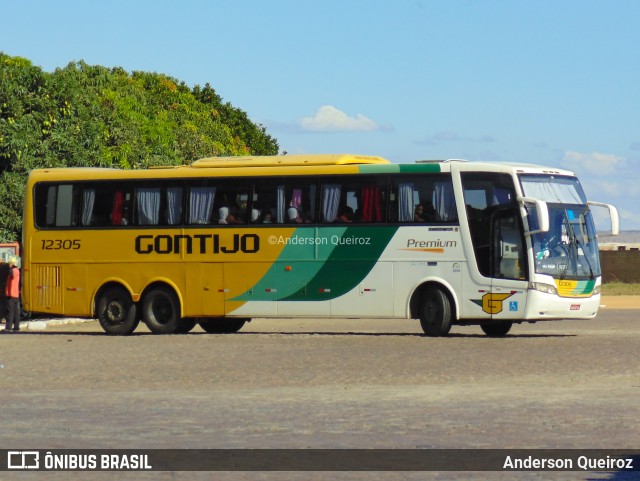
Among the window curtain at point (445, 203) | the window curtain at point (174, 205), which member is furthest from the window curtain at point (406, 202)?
the window curtain at point (174, 205)

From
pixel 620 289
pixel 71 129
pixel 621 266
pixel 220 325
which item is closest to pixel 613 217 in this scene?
pixel 220 325

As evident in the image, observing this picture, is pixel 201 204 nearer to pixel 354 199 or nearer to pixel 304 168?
pixel 304 168

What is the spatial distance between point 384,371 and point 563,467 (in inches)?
384

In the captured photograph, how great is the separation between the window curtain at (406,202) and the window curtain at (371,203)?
1.32 ft

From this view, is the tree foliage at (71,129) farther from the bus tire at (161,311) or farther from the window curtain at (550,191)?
the window curtain at (550,191)

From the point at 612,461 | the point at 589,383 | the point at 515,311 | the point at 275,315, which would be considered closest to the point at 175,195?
the point at 275,315

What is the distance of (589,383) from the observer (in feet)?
58.6

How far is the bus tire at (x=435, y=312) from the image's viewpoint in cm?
2862

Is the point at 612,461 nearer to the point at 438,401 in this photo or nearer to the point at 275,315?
the point at 438,401

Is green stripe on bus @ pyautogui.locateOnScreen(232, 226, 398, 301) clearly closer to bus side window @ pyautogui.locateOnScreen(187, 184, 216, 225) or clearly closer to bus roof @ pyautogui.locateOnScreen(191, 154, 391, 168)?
bus roof @ pyautogui.locateOnScreen(191, 154, 391, 168)

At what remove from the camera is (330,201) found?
1157 inches

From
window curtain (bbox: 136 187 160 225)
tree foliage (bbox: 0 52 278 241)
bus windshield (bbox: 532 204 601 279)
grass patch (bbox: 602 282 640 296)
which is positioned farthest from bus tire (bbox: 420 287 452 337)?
grass patch (bbox: 602 282 640 296)

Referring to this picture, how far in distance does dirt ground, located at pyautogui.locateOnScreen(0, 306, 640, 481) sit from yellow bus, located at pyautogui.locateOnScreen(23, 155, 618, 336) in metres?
0.94

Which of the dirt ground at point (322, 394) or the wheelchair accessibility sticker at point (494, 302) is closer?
the dirt ground at point (322, 394)
